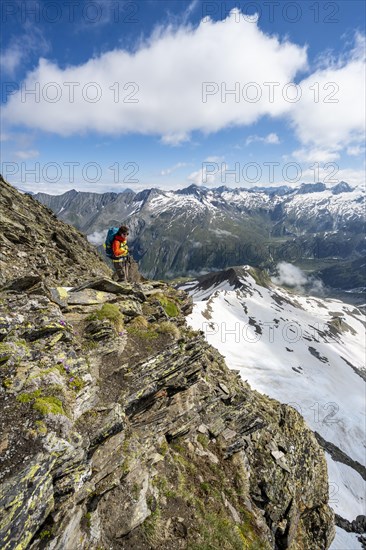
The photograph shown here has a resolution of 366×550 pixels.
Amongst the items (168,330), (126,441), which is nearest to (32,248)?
(168,330)

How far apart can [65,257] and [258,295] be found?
167539mm

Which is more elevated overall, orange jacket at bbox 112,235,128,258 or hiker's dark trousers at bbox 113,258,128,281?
orange jacket at bbox 112,235,128,258

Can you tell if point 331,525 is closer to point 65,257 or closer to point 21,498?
point 21,498

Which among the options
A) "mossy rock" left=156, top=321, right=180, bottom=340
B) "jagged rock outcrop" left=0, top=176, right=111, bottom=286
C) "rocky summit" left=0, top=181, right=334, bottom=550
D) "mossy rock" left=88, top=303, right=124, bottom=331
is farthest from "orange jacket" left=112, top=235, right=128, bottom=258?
"mossy rock" left=156, top=321, right=180, bottom=340

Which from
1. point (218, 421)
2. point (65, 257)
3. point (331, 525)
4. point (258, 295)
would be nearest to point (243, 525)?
point (218, 421)

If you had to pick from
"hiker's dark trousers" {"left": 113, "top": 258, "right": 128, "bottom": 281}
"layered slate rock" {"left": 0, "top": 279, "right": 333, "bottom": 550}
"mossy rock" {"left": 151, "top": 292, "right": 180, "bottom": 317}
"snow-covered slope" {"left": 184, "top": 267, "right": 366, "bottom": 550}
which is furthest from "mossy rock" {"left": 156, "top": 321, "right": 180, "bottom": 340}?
"snow-covered slope" {"left": 184, "top": 267, "right": 366, "bottom": 550}

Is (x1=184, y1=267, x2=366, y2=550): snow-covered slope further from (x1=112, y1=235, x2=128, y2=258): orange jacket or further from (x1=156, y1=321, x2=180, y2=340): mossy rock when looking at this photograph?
(x1=112, y1=235, x2=128, y2=258): orange jacket

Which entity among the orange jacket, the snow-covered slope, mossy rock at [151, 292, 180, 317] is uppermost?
the orange jacket

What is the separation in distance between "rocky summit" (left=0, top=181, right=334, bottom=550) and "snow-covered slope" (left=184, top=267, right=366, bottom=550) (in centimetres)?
4229

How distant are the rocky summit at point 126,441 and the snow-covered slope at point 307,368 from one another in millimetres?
42293

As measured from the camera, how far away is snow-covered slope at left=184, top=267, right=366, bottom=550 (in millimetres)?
63469
